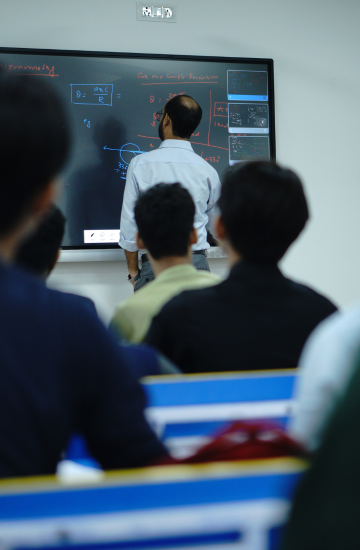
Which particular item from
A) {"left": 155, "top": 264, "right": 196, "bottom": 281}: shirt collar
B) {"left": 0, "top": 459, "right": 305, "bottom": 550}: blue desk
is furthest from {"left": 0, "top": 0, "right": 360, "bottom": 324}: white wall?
{"left": 0, "top": 459, "right": 305, "bottom": 550}: blue desk

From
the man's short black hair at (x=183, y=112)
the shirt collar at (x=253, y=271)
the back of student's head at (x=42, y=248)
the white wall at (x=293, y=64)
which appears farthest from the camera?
the white wall at (x=293, y=64)

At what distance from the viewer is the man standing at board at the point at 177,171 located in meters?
3.02

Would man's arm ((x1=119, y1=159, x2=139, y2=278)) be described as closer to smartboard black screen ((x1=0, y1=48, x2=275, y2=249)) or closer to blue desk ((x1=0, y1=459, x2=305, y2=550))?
smartboard black screen ((x1=0, y1=48, x2=275, y2=249))

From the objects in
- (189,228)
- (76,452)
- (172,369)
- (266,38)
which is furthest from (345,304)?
(76,452)

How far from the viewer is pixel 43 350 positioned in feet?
1.88

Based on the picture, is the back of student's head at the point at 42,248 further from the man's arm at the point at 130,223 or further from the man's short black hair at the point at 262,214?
the man's arm at the point at 130,223

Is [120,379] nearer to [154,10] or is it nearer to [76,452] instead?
[76,452]

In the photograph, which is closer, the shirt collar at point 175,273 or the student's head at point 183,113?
the shirt collar at point 175,273

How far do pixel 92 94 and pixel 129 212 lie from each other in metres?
0.96

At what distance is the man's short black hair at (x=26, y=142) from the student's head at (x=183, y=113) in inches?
98.5

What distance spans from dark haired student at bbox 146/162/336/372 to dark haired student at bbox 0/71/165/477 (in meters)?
0.57

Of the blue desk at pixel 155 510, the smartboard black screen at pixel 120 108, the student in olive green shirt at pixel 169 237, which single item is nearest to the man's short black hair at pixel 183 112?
the smartboard black screen at pixel 120 108

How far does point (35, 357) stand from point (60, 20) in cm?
346

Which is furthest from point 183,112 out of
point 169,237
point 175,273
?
point 175,273
